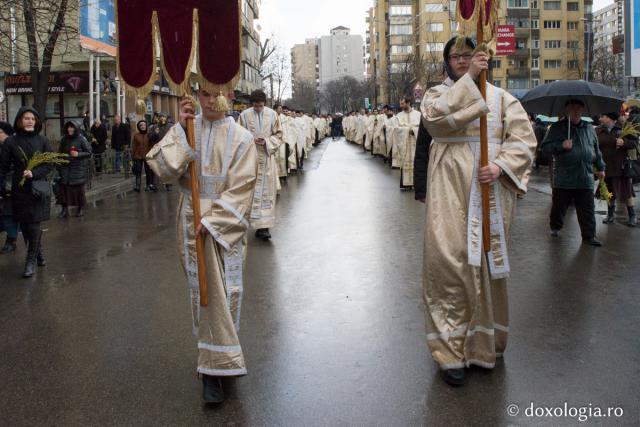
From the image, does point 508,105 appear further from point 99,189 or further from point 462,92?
point 99,189

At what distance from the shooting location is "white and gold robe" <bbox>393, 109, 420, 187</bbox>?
16.1 m

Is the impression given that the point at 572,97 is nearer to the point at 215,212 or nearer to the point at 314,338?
the point at 314,338

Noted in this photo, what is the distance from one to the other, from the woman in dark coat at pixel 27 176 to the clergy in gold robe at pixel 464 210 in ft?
16.9

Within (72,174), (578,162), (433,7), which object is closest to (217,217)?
(578,162)

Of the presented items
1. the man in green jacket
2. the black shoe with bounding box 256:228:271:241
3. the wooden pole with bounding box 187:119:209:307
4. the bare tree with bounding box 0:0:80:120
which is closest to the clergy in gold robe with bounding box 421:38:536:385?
the wooden pole with bounding box 187:119:209:307

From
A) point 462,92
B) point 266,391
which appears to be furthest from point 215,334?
point 462,92

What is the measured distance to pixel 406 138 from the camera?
17.2m

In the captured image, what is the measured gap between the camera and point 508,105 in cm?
452

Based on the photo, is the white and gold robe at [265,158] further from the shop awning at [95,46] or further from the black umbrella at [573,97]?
the shop awning at [95,46]

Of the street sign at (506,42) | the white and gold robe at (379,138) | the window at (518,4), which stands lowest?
the white and gold robe at (379,138)

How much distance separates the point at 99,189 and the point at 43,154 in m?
8.96

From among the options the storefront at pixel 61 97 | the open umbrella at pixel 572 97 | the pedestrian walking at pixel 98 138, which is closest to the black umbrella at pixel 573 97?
the open umbrella at pixel 572 97

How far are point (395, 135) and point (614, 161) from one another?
30.1 feet

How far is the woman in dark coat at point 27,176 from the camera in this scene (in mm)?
8000
